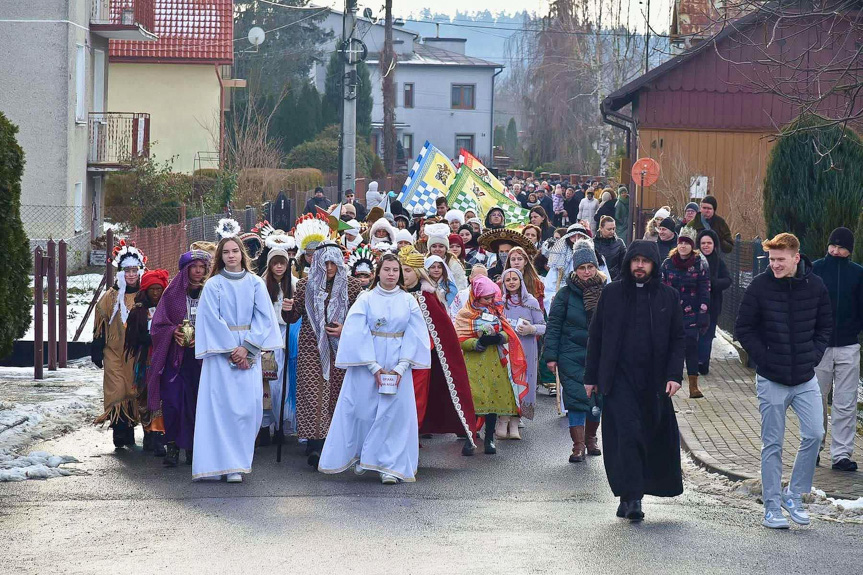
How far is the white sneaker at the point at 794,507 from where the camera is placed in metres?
8.75

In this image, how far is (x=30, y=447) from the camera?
11398 mm

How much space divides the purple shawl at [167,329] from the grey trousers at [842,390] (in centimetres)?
490

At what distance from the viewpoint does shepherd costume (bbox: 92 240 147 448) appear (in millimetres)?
11250

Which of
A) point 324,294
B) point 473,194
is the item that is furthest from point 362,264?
point 473,194

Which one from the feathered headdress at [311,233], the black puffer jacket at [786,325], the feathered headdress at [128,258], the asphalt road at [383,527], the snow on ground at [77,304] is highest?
the feathered headdress at [311,233]

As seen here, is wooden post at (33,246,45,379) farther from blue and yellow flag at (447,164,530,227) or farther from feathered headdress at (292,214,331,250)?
blue and yellow flag at (447,164,530,227)

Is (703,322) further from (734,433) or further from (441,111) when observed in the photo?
(441,111)

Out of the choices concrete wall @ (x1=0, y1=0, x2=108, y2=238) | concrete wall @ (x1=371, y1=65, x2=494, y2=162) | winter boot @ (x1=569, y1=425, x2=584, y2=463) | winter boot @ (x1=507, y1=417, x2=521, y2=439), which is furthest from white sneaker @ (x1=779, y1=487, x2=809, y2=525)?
concrete wall @ (x1=371, y1=65, x2=494, y2=162)

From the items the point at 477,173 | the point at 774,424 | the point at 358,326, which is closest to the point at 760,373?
the point at 774,424

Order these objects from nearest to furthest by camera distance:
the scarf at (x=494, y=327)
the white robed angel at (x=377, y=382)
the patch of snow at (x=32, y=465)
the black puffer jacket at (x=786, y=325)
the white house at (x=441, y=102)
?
the black puffer jacket at (x=786, y=325) → the patch of snow at (x=32, y=465) → the white robed angel at (x=377, y=382) → the scarf at (x=494, y=327) → the white house at (x=441, y=102)

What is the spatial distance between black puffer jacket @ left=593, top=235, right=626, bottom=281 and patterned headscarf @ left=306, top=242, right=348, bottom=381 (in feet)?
20.2

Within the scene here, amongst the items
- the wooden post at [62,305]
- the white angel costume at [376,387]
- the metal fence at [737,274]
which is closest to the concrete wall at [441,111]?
the metal fence at [737,274]

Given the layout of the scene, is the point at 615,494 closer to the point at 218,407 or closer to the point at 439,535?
the point at 439,535

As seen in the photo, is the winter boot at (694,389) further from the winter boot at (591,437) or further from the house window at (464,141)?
the house window at (464,141)
